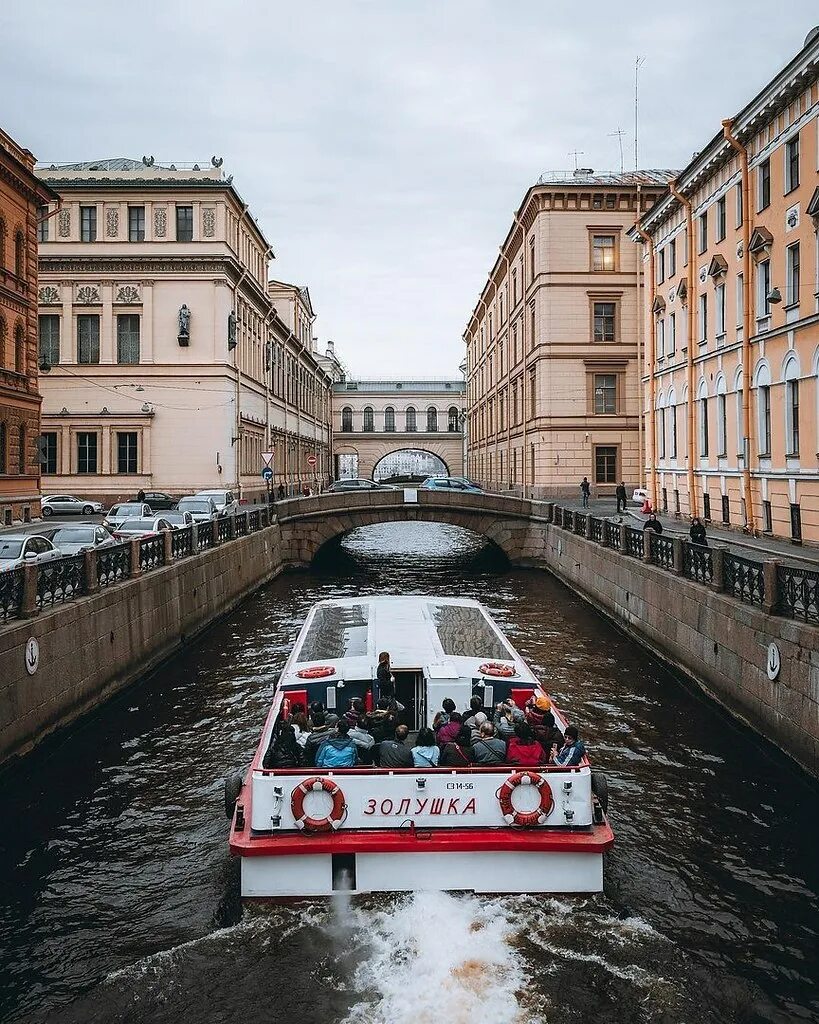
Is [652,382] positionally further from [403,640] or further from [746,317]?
[403,640]

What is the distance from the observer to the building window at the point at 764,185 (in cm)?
2517

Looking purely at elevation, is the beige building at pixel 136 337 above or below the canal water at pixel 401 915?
above

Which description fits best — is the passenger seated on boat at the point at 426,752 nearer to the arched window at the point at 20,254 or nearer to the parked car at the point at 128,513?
the parked car at the point at 128,513

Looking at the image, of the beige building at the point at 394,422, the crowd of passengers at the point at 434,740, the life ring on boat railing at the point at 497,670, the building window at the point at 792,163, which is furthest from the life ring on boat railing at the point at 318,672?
the beige building at the point at 394,422

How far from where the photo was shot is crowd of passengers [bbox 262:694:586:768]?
9703 millimetres

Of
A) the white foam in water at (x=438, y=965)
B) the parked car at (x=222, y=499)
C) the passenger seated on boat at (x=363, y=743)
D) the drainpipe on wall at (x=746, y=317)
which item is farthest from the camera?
the parked car at (x=222, y=499)

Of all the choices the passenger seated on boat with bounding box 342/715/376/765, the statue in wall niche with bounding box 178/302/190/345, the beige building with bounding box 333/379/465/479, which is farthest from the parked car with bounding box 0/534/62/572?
the beige building with bounding box 333/379/465/479

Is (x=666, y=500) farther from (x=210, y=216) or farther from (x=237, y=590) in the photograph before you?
(x=210, y=216)

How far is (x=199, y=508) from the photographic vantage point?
37.3 meters

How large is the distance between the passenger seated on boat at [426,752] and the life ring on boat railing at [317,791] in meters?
0.96

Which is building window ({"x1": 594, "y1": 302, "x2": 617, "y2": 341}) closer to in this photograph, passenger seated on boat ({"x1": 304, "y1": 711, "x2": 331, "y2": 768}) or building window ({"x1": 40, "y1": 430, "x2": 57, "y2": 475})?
building window ({"x1": 40, "y1": 430, "x2": 57, "y2": 475})

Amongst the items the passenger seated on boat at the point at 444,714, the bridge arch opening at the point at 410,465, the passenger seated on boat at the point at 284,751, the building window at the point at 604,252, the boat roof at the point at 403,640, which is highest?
the building window at the point at 604,252

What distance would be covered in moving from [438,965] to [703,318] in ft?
88.8

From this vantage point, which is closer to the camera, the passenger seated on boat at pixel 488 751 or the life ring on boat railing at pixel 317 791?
the life ring on boat railing at pixel 317 791
